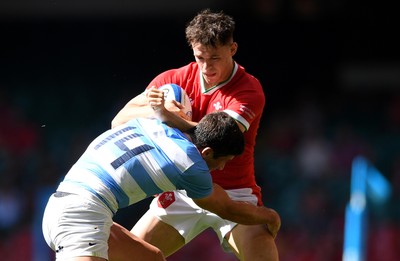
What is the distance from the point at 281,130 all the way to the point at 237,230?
23.4 feet

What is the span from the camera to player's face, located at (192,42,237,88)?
21.0 ft

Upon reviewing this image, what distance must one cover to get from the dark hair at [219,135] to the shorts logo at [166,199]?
119 cm

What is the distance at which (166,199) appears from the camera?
6.96 metres

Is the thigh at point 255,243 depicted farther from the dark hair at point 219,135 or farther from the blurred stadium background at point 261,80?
the blurred stadium background at point 261,80

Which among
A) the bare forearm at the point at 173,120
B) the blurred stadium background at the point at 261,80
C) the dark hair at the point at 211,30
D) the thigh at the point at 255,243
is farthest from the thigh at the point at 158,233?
the blurred stadium background at the point at 261,80

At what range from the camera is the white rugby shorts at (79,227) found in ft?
18.3

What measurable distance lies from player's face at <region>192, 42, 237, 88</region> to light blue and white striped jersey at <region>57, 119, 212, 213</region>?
0.77 metres

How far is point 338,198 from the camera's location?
1252 cm

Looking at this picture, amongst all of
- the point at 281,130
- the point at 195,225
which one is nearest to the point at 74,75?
the point at 281,130

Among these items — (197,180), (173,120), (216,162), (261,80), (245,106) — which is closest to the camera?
(197,180)

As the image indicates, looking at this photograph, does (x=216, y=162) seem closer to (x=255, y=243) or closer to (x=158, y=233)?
(x=255, y=243)

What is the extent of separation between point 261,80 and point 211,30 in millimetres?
7800

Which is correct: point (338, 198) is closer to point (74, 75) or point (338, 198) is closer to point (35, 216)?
point (35, 216)

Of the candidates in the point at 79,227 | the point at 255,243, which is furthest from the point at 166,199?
the point at 79,227
